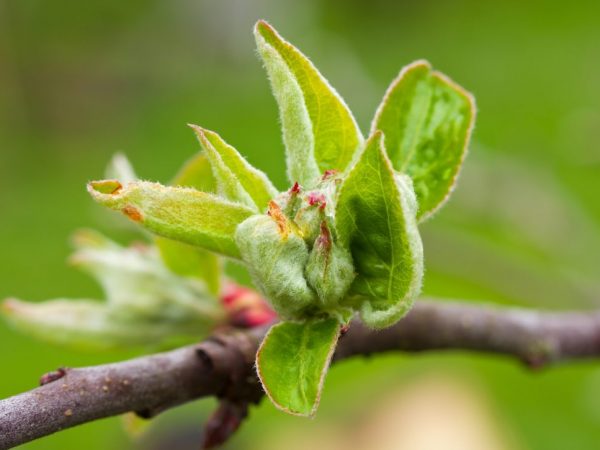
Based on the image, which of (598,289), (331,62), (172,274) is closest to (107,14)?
(331,62)

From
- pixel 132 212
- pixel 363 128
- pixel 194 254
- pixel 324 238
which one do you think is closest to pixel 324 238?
pixel 324 238

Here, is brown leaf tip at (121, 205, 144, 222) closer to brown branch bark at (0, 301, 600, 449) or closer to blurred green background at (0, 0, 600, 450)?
brown branch bark at (0, 301, 600, 449)

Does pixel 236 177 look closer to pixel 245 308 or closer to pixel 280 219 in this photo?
pixel 280 219

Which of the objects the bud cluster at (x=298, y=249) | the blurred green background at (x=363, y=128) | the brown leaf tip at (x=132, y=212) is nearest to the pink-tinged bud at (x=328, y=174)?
the bud cluster at (x=298, y=249)

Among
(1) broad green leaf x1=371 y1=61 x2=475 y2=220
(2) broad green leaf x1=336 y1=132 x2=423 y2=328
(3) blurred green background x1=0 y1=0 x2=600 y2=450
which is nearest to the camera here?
(2) broad green leaf x1=336 y1=132 x2=423 y2=328

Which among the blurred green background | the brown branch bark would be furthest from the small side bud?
the blurred green background
